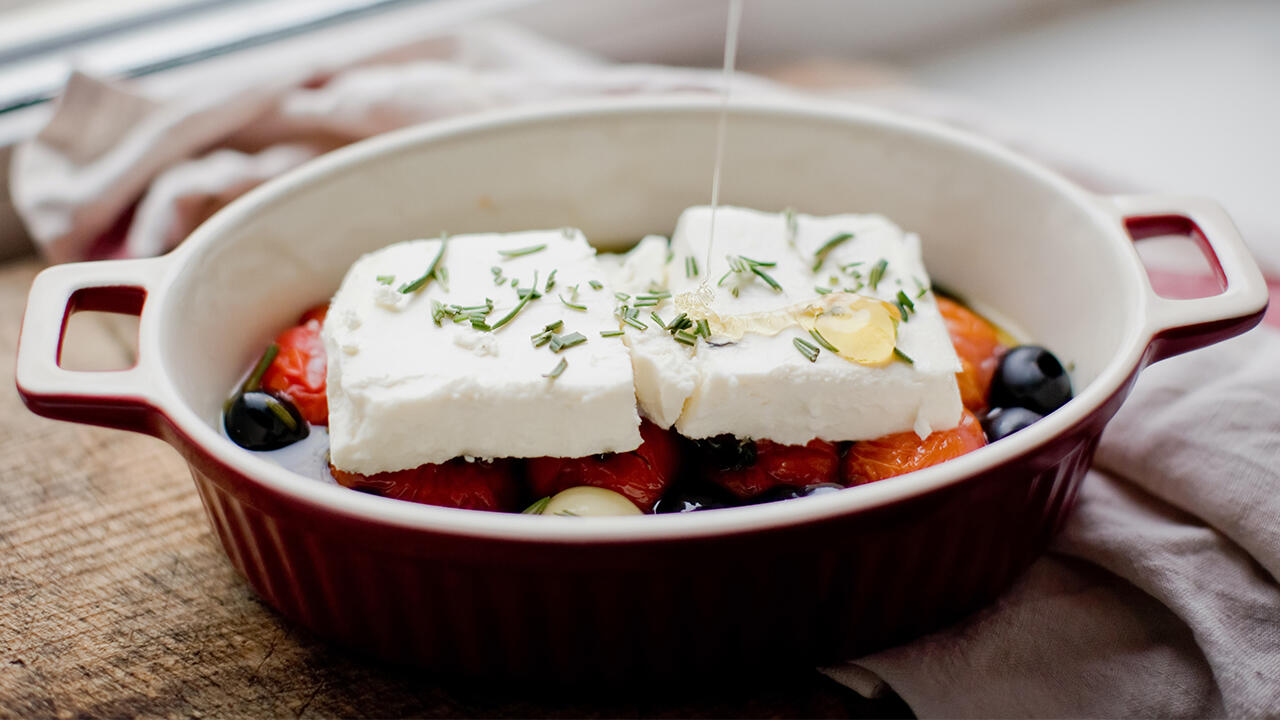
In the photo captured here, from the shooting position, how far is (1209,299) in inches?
37.3

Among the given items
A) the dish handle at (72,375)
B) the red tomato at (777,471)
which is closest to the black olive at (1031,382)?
the red tomato at (777,471)

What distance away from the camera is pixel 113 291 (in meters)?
1.01

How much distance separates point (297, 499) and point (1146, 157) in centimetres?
161

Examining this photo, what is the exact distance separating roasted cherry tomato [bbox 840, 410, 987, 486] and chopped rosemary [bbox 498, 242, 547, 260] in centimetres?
40

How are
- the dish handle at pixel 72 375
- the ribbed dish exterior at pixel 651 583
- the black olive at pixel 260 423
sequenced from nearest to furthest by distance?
the ribbed dish exterior at pixel 651 583 < the dish handle at pixel 72 375 < the black olive at pixel 260 423

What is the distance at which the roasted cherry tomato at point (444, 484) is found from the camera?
3.13 feet

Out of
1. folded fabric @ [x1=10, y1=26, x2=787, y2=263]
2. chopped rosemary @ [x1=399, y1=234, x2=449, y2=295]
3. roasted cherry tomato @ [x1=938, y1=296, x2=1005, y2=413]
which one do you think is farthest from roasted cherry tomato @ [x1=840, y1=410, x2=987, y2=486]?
Answer: folded fabric @ [x1=10, y1=26, x2=787, y2=263]

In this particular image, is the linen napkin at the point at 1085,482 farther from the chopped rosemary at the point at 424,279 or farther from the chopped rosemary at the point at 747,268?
the chopped rosemary at the point at 424,279

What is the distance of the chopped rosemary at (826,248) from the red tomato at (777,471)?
8.9 inches

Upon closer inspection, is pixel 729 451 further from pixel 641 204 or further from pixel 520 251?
pixel 641 204

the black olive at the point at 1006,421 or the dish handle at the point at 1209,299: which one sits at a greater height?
the dish handle at the point at 1209,299

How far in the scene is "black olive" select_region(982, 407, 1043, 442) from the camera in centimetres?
106

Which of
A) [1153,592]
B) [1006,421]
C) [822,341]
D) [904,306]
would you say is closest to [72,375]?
[822,341]

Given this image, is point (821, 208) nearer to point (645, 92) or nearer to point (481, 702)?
point (645, 92)
